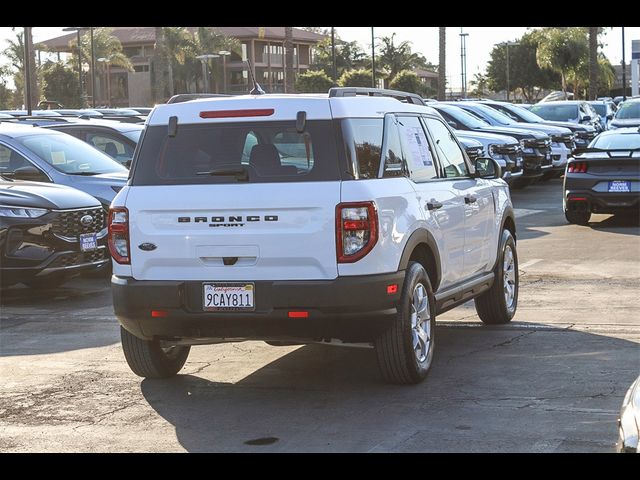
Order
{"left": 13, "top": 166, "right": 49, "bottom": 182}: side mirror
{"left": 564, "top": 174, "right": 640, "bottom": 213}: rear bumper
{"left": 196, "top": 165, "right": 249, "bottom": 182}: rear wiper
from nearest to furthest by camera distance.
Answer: {"left": 196, "top": 165, "right": 249, "bottom": 182}: rear wiper
{"left": 13, "top": 166, "right": 49, "bottom": 182}: side mirror
{"left": 564, "top": 174, "right": 640, "bottom": 213}: rear bumper

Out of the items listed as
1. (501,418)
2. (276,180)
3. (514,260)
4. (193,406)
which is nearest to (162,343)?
(193,406)

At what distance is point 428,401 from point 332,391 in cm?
74

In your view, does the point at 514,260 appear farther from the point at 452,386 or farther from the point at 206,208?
the point at 206,208

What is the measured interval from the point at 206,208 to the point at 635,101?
26029 millimetres

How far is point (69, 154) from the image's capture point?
48.7ft

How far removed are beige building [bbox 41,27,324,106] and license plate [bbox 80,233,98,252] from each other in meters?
83.3

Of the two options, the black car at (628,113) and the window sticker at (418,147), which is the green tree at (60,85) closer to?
the black car at (628,113)

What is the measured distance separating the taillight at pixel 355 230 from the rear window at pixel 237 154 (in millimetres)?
242

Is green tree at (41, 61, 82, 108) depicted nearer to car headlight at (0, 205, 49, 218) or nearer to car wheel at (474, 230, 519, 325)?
car headlight at (0, 205, 49, 218)

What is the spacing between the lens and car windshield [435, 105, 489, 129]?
25.7 meters

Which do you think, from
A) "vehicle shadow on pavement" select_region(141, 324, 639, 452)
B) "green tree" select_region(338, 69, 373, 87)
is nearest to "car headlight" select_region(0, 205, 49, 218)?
"vehicle shadow on pavement" select_region(141, 324, 639, 452)

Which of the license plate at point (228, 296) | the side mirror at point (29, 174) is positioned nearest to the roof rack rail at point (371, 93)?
the license plate at point (228, 296)

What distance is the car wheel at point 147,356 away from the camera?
826cm

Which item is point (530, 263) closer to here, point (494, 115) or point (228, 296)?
point (228, 296)
